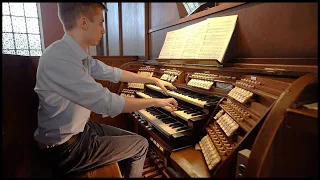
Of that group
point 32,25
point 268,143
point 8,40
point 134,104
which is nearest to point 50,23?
point 32,25

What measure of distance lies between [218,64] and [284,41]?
539 millimetres

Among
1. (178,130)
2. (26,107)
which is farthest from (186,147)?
(26,107)

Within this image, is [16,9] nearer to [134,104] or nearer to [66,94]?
[66,94]

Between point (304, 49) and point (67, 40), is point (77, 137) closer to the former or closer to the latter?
point (67, 40)

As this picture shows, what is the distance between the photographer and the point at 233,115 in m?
1.31

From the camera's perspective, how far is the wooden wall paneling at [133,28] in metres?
3.64

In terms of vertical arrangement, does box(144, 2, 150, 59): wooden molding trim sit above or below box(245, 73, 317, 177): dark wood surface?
above

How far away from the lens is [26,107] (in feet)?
5.68

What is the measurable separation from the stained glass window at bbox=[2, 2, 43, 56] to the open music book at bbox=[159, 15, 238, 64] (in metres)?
6.65

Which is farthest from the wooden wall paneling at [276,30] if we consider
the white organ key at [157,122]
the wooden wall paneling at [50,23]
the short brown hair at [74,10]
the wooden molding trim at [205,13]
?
the wooden wall paneling at [50,23]

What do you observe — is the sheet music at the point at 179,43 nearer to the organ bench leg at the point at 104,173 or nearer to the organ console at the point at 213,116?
the organ console at the point at 213,116

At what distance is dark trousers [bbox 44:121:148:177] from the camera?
143 cm

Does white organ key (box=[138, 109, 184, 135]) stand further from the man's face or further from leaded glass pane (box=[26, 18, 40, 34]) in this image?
leaded glass pane (box=[26, 18, 40, 34])

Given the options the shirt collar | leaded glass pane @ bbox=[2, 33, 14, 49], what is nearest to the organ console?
the shirt collar
